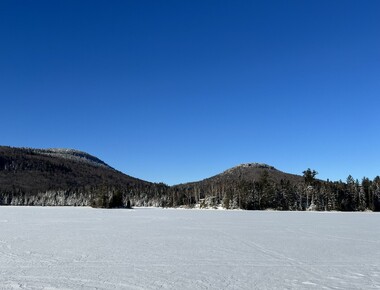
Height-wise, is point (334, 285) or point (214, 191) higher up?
point (214, 191)

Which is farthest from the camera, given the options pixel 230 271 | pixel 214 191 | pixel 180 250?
pixel 214 191

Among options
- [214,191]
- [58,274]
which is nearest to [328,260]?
[58,274]

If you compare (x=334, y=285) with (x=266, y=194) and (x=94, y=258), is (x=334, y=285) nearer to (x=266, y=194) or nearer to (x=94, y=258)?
(x=94, y=258)

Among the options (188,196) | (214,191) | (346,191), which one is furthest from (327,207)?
(188,196)

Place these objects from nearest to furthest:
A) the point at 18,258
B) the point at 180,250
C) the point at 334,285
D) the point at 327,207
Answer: the point at 334,285
the point at 18,258
the point at 180,250
the point at 327,207

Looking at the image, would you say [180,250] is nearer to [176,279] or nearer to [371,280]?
[176,279]

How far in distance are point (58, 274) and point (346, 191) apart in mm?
134139

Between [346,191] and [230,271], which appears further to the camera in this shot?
[346,191]

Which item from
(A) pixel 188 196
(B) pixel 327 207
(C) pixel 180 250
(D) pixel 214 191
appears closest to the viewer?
(C) pixel 180 250

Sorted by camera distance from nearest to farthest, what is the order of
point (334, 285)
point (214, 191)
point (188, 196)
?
1. point (334, 285)
2. point (214, 191)
3. point (188, 196)

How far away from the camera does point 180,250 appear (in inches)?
850

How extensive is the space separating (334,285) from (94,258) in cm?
1089

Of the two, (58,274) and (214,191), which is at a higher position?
(214,191)

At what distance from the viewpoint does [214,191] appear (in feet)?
545
